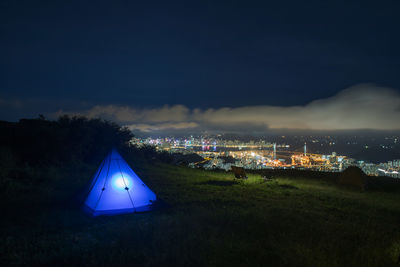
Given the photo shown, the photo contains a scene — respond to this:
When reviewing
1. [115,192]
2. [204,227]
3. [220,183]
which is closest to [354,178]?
[220,183]

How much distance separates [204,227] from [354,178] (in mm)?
12893

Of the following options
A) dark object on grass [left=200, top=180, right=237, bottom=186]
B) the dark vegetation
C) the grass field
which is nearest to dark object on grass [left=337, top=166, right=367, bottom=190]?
the dark vegetation

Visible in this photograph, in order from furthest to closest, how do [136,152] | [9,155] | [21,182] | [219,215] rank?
[136,152] < [9,155] < [21,182] < [219,215]

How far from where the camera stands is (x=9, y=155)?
15828mm

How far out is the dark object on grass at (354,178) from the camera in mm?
15343

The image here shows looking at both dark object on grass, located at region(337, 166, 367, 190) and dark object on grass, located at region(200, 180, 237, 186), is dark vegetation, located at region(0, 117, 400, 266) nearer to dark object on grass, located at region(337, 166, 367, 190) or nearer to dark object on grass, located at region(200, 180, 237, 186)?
dark object on grass, located at region(200, 180, 237, 186)

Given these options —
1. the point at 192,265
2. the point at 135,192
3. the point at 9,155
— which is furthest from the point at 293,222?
the point at 9,155

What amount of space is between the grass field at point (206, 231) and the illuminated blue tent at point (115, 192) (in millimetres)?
479

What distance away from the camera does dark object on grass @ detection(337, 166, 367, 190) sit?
15343 millimetres

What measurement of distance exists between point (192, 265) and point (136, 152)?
2427 centimetres

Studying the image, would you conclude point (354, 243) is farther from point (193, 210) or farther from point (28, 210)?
point (28, 210)

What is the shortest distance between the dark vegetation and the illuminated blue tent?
0.49m

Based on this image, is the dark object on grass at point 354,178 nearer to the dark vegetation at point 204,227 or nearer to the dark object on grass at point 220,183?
the dark vegetation at point 204,227

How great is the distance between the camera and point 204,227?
7.23 meters
